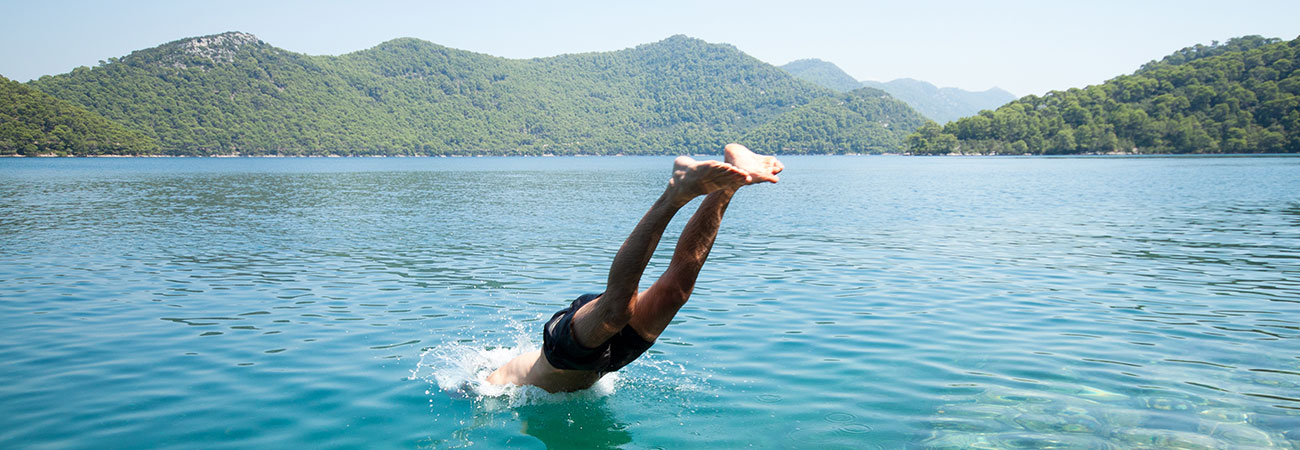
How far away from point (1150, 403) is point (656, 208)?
6022 millimetres

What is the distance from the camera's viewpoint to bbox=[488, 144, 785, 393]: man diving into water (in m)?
5.32

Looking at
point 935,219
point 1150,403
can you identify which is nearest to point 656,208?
point 1150,403

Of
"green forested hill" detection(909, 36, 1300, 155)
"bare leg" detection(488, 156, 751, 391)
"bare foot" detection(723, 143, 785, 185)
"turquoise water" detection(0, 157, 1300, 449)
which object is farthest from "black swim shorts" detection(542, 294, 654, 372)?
"green forested hill" detection(909, 36, 1300, 155)

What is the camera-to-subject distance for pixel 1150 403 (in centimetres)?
795

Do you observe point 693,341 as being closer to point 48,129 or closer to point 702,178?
point 702,178

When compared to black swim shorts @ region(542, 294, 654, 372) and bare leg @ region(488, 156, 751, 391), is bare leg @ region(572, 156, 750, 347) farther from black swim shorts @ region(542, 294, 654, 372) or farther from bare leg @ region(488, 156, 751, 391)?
black swim shorts @ region(542, 294, 654, 372)

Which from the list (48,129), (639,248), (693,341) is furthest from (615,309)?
(48,129)

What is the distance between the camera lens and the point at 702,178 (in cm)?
516

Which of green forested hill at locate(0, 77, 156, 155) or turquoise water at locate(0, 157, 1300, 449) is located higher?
green forested hill at locate(0, 77, 156, 155)

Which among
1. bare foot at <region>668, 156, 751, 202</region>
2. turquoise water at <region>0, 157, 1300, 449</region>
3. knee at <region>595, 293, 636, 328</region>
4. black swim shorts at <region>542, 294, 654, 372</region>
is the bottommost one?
turquoise water at <region>0, 157, 1300, 449</region>

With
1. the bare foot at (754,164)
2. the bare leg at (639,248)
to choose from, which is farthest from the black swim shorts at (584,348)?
the bare foot at (754,164)

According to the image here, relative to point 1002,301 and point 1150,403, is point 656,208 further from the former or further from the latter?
point 1002,301

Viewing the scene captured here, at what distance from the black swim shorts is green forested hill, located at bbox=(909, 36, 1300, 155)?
583 ft

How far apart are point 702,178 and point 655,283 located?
1.19 metres
